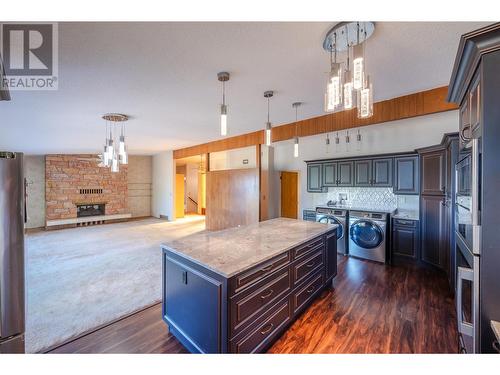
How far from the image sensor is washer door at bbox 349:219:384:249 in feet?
12.8

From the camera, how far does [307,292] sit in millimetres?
2377

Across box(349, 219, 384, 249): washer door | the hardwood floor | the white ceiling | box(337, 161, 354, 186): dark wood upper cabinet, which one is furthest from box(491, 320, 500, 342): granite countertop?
box(337, 161, 354, 186): dark wood upper cabinet

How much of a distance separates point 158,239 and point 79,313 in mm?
3279

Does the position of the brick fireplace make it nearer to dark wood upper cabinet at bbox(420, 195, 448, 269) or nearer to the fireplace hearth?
the fireplace hearth

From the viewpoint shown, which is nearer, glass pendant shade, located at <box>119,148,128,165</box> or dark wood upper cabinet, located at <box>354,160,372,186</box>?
glass pendant shade, located at <box>119,148,128,165</box>

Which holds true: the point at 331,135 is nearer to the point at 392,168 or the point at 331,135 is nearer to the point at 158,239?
the point at 392,168

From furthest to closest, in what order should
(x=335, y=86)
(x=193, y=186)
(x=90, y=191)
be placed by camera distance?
(x=193, y=186)
(x=90, y=191)
(x=335, y=86)

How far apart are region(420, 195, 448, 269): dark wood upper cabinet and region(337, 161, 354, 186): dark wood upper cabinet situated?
136 cm

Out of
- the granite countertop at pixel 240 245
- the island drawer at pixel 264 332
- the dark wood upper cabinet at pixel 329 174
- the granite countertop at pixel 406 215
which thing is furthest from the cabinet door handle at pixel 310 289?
the dark wood upper cabinet at pixel 329 174

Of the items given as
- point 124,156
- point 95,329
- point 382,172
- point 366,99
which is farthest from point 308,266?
point 124,156

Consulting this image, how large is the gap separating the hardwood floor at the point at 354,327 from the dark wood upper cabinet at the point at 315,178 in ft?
8.92

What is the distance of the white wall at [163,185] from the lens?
836cm

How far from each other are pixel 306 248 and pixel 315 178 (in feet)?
11.1

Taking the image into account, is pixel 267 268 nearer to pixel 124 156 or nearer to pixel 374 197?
pixel 124 156
